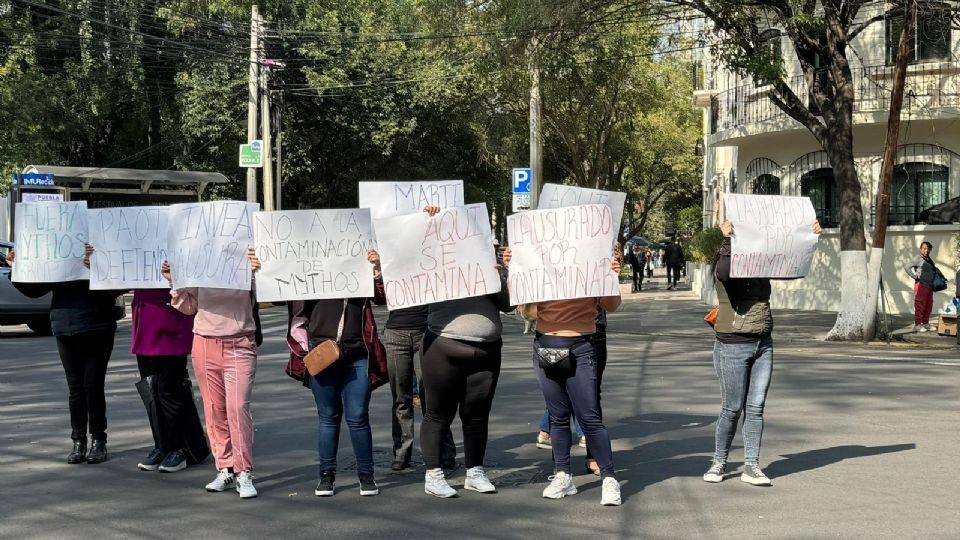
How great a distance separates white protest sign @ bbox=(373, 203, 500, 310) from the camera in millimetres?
6703

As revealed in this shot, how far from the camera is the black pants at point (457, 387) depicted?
22.0 feet

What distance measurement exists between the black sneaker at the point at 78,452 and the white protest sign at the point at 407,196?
2.71 meters

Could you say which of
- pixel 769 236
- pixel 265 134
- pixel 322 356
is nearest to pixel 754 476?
pixel 769 236

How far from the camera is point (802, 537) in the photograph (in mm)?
5898

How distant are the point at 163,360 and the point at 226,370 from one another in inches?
32.4

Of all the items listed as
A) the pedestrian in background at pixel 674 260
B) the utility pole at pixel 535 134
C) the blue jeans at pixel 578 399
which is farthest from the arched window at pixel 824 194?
the blue jeans at pixel 578 399

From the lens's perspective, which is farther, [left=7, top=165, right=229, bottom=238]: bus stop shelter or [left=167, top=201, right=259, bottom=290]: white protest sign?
[left=7, top=165, right=229, bottom=238]: bus stop shelter

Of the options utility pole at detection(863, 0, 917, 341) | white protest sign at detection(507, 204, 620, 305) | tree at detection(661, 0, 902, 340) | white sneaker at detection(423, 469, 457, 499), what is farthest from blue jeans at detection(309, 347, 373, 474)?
utility pole at detection(863, 0, 917, 341)

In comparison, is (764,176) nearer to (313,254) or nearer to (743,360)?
(743,360)

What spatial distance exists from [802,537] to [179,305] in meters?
4.07

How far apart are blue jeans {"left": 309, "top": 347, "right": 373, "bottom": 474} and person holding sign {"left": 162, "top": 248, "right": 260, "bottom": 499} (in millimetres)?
484

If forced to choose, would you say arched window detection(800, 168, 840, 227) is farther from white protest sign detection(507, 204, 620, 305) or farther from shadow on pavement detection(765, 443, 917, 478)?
white protest sign detection(507, 204, 620, 305)

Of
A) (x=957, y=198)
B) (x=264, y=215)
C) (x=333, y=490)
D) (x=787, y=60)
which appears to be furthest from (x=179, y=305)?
(x=787, y=60)

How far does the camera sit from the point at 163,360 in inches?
301
